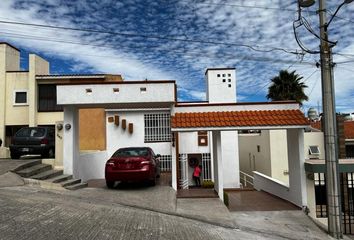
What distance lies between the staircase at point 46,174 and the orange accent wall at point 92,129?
19.9 ft

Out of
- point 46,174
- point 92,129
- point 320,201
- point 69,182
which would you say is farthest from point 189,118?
point 92,129

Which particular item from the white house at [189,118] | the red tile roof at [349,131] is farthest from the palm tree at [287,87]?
the white house at [189,118]

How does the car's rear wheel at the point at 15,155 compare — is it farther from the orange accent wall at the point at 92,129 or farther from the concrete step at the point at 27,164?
the orange accent wall at the point at 92,129

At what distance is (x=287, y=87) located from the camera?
32438 mm

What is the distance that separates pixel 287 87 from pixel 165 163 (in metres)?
19.4

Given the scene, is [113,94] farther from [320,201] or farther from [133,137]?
[320,201]

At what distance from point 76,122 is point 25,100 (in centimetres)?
1031

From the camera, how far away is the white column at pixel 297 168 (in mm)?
10531

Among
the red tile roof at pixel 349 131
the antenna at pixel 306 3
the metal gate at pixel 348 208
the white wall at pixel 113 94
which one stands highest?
the antenna at pixel 306 3

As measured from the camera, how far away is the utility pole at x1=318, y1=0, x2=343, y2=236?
8508mm

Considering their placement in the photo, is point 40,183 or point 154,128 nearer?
point 40,183

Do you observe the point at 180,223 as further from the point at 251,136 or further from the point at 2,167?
the point at 251,136

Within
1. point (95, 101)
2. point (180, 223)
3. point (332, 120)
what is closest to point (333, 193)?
point (332, 120)

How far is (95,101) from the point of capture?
38.9ft
